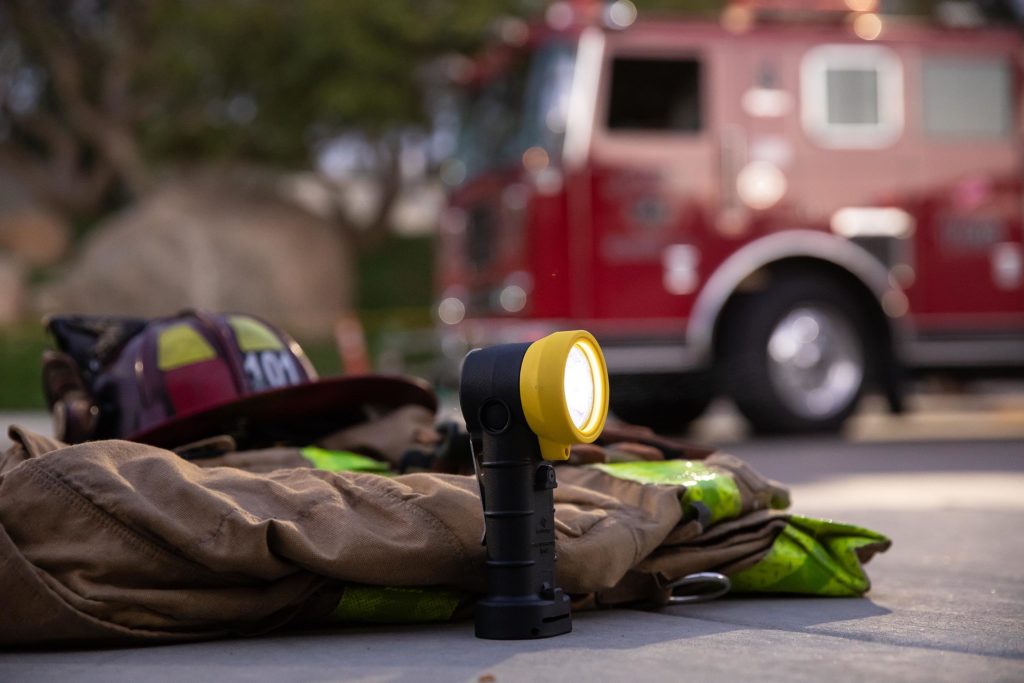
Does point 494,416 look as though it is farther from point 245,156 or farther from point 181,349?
point 245,156

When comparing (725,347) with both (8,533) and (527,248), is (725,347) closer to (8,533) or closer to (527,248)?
(527,248)

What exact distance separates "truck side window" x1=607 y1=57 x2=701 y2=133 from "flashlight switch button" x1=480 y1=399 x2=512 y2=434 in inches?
254

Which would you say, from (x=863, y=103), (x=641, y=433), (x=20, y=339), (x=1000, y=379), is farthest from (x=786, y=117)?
(x=20, y=339)

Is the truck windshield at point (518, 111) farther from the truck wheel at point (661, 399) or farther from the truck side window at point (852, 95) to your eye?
the truck side window at point (852, 95)

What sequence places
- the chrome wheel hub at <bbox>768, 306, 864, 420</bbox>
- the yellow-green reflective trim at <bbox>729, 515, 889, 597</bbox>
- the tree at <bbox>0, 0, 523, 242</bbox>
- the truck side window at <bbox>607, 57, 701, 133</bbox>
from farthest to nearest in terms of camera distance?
1. the tree at <bbox>0, 0, 523, 242</bbox>
2. the truck side window at <bbox>607, 57, 701, 133</bbox>
3. the chrome wheel hub at <bbox>768, 306, 864, 420</bbox>
4. the yellow-green reflective trim at <bbox>729, 515, 889, 597</bbox>

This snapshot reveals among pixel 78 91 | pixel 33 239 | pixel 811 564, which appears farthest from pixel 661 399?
pixel 33 239

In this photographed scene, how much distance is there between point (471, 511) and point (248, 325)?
1472 mm

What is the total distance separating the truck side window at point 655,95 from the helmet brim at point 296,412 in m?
5.21

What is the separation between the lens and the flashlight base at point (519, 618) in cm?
289

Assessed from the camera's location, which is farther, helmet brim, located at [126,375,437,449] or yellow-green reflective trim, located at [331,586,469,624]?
helmet brim, located at [126,375,437,449]

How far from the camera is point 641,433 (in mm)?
4043

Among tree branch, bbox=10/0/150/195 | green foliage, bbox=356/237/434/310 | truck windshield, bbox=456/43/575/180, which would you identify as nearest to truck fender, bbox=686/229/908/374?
truck windshield, bbox=456/43/575/180

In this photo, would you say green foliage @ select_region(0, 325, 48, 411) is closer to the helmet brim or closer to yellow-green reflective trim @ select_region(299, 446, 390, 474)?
the helmet brim

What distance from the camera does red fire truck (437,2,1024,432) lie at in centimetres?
891
